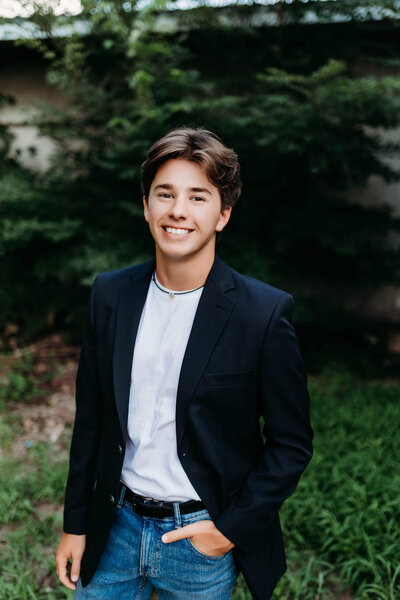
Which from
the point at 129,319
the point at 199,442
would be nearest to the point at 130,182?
the point at 129,319

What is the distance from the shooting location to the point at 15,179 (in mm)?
4785

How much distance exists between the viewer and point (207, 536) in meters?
1.29

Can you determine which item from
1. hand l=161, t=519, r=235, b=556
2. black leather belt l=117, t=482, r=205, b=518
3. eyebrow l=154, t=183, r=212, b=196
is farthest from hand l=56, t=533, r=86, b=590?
eyebrow l=154, t=183, r=212, b=196

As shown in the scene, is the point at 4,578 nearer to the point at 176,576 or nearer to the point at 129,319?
the point at 176,576

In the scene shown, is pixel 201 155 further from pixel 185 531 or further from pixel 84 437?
pixel 185 531

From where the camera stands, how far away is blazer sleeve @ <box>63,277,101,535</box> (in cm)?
148

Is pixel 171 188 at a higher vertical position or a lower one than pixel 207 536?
higher

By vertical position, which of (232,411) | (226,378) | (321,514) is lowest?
(321,514)

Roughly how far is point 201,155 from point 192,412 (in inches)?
30.8

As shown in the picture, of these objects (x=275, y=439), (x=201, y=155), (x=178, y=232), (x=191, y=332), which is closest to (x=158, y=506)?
(x=275, y=439)

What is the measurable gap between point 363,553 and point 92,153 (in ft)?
15.1

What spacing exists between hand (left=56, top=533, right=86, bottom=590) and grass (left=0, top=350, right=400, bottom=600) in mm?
999

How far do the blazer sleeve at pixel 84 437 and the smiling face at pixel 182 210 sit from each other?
1.25 ft

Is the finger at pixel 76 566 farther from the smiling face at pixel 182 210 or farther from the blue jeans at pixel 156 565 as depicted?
the smiling face at pixel 182 210
